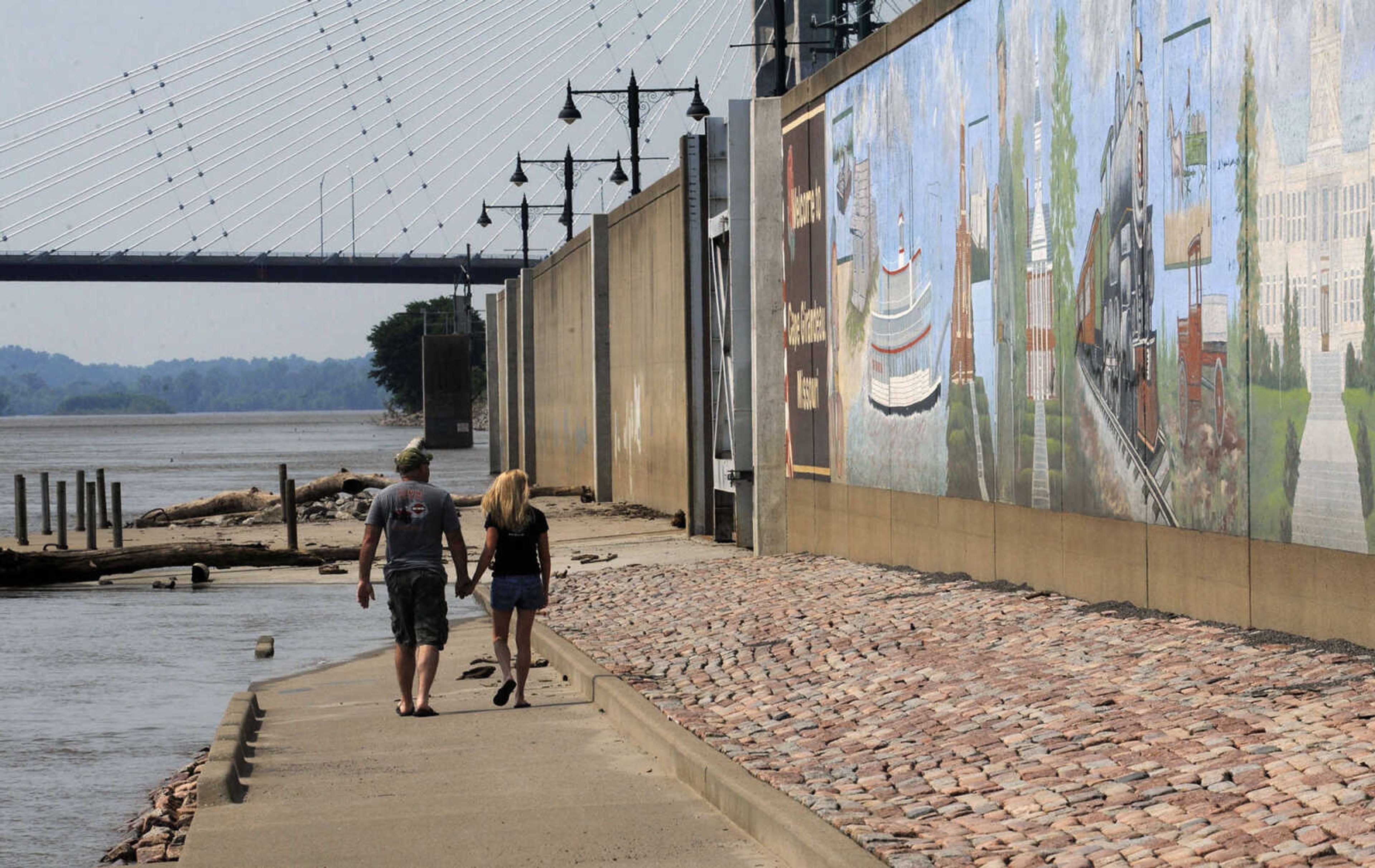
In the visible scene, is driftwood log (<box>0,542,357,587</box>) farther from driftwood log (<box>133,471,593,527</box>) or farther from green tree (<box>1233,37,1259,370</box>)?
green tree (<box>1233,37,1259,370</box>)

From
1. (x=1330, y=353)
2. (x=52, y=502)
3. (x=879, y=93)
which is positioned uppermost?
(x=879, y=93)

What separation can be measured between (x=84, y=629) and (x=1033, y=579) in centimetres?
1043

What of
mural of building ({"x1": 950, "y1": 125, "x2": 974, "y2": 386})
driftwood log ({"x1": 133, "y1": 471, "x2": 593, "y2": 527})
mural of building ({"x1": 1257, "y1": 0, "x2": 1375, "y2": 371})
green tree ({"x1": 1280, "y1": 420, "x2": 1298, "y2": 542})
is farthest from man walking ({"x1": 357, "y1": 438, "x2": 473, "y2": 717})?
driftwood log ({"x1": 133, "y1": 471, "x2": 593, "y2": 527})

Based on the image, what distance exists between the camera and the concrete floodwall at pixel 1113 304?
31.3 ft

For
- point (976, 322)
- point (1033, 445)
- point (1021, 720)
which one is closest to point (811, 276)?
point (976, 322)

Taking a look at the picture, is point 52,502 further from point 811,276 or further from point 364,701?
point 364,701

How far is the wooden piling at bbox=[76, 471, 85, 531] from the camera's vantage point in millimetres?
35688

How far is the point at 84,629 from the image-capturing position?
18984 millimetres

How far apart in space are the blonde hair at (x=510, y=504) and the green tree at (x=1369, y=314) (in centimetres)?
487

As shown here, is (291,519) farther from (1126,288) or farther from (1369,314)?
(1369,314)

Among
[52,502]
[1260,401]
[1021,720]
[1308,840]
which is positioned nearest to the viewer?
[1308,840]

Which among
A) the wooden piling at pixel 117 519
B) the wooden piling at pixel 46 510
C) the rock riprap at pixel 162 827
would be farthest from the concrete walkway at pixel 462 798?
the wooden piling at pixel 46 510

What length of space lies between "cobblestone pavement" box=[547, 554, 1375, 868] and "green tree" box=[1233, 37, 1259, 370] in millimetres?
1772

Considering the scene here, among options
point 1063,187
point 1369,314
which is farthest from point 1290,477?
point 1063,187
